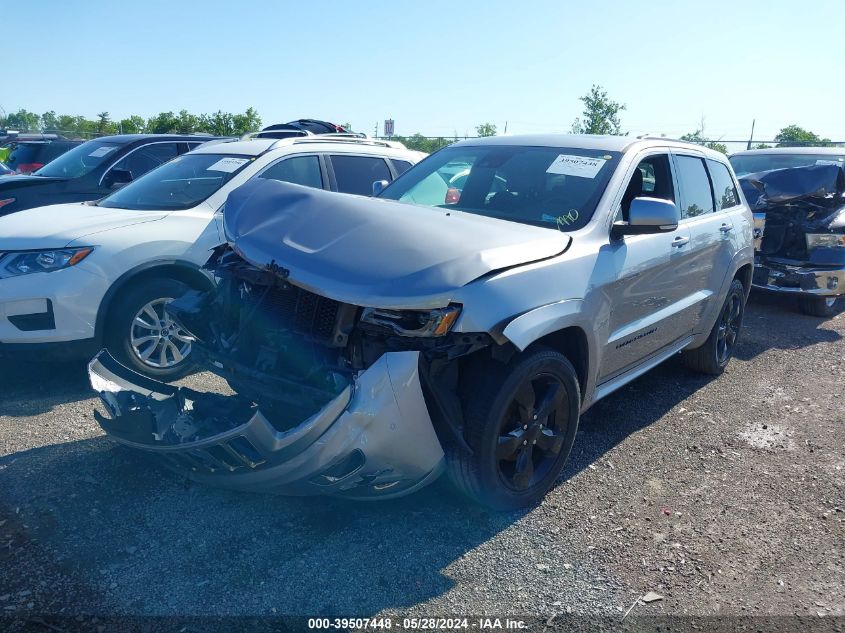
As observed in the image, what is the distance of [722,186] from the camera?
17.9 ft

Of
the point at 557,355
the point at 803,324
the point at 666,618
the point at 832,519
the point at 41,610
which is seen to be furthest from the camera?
the point at 803,324

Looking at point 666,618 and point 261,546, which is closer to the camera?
point 666,618

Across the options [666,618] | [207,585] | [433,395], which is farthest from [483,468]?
[207,585]

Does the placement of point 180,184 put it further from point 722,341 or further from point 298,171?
point 722,341

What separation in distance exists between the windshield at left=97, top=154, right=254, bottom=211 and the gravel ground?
171 cm

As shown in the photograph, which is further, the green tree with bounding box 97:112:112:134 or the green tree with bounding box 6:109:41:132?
the green tree with bounding box 6:109:41:132

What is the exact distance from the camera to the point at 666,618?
109 inches

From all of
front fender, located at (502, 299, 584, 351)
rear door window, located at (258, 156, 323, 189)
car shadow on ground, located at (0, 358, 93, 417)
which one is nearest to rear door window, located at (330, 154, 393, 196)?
rear door window, located at (258, 156, 323, 189)

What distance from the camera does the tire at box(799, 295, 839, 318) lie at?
8.07 metres

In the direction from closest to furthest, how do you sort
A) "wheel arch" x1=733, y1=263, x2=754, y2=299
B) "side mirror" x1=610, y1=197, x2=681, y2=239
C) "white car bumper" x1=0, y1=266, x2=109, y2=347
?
1. "side mirror" x1=610, y1=197, x2=681, y2=239
2. "white car bumper" x1=0, y1=266, x2=109, y2=347
3. "wheel arch" x1=733, y1=263, x2=754, y2=299

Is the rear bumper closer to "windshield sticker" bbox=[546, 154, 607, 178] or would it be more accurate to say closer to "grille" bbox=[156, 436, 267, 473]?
"windshield sticker" bbox=[546, 154, 607, 178]

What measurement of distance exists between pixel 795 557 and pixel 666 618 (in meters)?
0.92

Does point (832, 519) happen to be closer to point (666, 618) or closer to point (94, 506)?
point (666, 618)

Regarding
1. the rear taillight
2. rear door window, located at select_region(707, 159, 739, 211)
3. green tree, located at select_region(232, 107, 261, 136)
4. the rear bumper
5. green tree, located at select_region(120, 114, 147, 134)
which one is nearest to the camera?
rear door window, located at select_region(707, 159, 739, 211)
